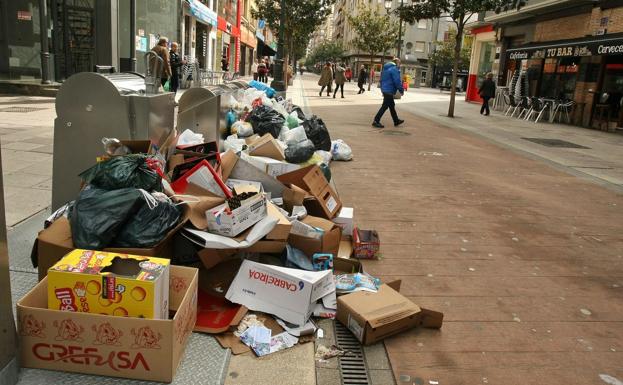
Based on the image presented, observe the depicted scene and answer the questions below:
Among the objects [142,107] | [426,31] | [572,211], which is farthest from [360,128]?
[426,31]

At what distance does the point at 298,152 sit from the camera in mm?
6355

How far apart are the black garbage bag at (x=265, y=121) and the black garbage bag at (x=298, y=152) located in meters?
1.33

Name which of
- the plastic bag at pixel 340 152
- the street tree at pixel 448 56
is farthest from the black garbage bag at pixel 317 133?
the street tree at pixel 448 56

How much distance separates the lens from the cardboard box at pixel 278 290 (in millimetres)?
3219

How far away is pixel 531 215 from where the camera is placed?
624cm

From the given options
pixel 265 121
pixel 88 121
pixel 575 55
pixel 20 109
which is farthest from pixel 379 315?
pixel 575 55

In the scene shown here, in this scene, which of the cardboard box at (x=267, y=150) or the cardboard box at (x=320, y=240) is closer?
the cardboard box at (x=320, y=240)

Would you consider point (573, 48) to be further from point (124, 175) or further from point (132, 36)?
point (124, 175)

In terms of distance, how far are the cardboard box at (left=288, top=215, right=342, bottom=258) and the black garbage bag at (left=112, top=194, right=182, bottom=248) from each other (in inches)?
41.8

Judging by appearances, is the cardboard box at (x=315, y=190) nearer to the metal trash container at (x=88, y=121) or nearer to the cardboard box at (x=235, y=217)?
the cardboard box at (x=235, y=217)

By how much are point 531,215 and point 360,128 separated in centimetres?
803

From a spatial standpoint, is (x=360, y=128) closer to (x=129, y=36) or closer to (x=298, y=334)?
(x=129, y=36)

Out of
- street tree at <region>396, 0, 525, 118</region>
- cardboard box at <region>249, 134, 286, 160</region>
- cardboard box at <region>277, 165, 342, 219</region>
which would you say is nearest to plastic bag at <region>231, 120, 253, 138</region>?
cardboard box at <region>249, 134, 286, 160</region>

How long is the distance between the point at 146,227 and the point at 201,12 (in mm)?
25792
